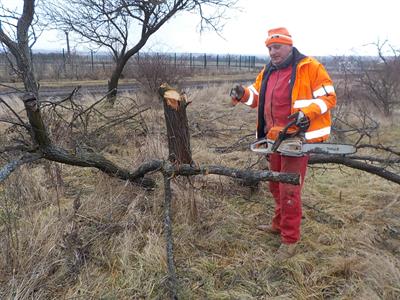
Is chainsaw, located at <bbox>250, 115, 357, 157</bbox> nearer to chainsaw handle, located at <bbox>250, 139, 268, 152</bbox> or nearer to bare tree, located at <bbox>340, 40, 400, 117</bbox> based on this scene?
chainsaw handle, located at <bbox>250, 139, 268, 152</bbox>

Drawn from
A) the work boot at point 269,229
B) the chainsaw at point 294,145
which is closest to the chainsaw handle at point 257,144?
the chainsaw at point 294,145

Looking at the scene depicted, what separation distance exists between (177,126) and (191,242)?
42.5 inches

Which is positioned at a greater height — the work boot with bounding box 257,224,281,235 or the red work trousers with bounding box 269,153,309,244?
the red work trousers with bounding box 269,153,309,244

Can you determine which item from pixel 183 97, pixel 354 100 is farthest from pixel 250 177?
pixel 354 100

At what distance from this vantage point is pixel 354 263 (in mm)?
2662

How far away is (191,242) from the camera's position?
3037mm

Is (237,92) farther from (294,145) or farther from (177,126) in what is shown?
(294,145)

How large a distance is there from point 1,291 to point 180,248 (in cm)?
131

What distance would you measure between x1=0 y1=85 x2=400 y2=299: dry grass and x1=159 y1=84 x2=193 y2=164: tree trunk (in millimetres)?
306

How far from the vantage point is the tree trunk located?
10.7ft

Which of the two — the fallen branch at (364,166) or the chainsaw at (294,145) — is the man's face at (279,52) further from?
the fallen branch at (364,166)

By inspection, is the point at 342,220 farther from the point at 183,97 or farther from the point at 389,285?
the point at 183,97

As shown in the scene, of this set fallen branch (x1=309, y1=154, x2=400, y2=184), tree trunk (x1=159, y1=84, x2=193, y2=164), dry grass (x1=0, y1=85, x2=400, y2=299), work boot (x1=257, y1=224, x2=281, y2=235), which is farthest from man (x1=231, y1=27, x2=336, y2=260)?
fallen branch (x1=309, y1=154, x2=400, y2=184)

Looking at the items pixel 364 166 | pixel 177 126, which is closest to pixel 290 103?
pixel 177 126
